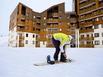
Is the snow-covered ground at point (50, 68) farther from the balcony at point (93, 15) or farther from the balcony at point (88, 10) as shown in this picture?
the balcony at point (88, 10)

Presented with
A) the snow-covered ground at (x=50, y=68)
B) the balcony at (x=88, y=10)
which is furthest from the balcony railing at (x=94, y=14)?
the snow-covered ground at (x=50, y=68)

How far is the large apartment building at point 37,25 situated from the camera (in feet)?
202

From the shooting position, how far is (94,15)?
5841 centimetres

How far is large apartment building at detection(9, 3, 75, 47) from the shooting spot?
61.7 meters

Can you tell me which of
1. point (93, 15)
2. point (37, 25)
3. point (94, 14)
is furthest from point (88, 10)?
point (37, 25)

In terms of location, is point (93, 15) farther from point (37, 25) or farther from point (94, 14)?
point (37, 25)

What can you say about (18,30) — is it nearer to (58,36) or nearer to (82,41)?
(82,41)

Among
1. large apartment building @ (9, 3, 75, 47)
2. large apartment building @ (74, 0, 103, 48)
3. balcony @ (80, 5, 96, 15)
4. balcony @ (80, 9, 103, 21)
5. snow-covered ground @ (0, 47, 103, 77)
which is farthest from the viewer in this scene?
large apartment building @ (9, 3, 75, 47)

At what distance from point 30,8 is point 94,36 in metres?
23.3

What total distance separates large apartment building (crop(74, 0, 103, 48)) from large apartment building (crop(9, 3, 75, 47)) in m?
3.61

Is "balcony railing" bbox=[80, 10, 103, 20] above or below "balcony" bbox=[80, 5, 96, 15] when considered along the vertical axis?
below

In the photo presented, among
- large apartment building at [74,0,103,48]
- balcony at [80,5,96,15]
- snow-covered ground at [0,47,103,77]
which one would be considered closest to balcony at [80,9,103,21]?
large apartment building at [74,0,103,48]

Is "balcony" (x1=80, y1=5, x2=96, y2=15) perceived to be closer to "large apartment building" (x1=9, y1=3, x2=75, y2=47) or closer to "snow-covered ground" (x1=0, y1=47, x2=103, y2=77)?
"large apartment building" (x1=9, y1=3, x2=75, y2=47)

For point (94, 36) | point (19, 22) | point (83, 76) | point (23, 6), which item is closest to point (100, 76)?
point (83, 76)
